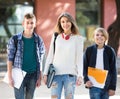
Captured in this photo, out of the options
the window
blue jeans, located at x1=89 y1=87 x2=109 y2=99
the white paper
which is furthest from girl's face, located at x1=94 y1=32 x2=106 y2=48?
the window

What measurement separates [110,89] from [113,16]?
12.2 meters

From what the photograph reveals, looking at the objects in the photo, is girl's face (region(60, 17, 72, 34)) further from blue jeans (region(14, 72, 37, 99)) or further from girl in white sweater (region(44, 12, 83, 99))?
blue jeans (region(14, 72, 37, 99))

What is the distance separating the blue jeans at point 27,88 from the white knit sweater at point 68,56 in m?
0.24

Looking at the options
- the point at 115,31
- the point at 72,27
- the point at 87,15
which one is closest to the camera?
the point at 72,27

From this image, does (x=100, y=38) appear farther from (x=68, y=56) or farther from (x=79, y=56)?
(x=68, y=56)

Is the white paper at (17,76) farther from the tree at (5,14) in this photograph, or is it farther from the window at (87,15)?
the window at (87,15)

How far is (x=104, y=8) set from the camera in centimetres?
1761

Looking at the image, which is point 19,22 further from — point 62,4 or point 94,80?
point 94,80

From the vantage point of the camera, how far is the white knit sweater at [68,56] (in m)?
5.54

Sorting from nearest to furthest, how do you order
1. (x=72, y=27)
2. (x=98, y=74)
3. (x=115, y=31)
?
(x=72, y=27), (x=98, y=74), (x=115, y=31)

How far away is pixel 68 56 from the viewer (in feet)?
18.2

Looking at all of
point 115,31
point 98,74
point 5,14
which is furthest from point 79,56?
point 5,14

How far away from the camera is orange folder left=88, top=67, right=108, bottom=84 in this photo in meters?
5.72

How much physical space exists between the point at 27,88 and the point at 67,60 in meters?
0.71
